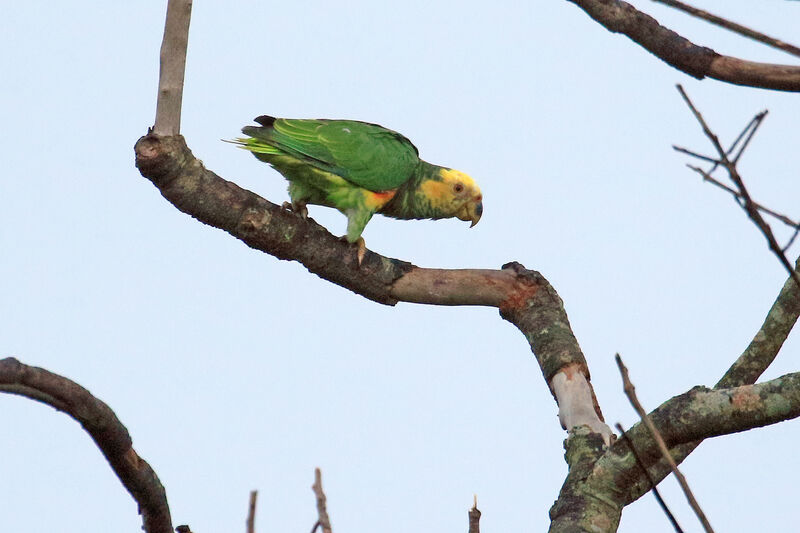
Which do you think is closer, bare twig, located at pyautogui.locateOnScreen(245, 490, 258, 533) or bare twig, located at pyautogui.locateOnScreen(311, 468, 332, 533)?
bare twig, located at pyautogui.locateOnScreen(245, 490, 258, 533)

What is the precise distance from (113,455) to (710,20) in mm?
3002

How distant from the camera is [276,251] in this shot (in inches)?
214

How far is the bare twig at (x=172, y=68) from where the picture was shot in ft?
14.7

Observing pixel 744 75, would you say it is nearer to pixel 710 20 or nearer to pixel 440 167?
pixel 710 20

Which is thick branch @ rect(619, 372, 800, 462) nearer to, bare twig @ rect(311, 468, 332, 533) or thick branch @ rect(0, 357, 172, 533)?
bare twig @ rect(311, 468, 332, 533)

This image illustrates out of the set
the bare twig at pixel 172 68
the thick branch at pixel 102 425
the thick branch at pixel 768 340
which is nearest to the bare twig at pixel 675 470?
the thick branch at pixel 102 425

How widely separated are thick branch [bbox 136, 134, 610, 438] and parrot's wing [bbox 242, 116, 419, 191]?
0.98 meters

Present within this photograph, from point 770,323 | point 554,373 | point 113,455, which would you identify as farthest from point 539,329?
point 113,455

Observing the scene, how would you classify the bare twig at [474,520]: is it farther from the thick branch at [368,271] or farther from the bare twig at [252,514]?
the thick branch at [368,271]

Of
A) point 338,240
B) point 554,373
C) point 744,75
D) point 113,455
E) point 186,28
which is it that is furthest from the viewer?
point 338,240

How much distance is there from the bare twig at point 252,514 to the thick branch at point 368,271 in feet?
10.3

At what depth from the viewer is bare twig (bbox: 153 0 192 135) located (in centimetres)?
448

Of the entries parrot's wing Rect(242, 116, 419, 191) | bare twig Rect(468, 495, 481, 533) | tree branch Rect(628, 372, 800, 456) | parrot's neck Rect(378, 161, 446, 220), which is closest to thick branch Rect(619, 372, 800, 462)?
tree branch Rect(628, 372, 800, 456)

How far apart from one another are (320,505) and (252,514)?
0.97 ft
